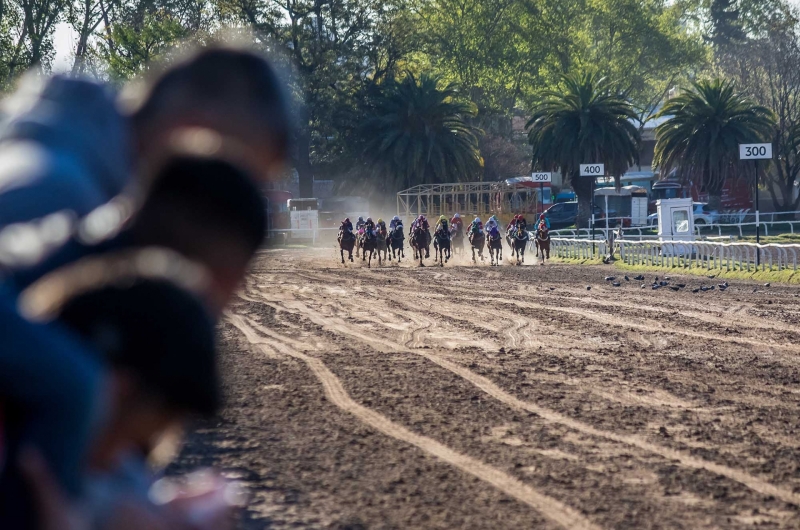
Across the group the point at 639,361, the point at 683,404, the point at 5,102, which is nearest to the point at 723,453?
the point at 683,404

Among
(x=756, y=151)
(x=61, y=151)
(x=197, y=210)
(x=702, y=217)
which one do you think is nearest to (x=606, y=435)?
(x=61, y=151)

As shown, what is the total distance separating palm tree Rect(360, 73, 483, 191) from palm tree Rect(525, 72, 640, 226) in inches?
340

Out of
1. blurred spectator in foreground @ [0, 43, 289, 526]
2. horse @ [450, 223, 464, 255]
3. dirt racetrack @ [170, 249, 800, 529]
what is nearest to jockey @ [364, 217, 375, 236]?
horse @ [450, 223, 464, 255]

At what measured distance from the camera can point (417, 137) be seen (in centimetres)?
5812

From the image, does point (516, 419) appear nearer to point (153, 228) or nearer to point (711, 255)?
point (153, 228)

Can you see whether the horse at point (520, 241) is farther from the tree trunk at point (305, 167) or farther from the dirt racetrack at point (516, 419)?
the tree trunk at point (305, 167)

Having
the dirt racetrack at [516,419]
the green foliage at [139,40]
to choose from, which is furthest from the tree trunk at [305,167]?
the dirt racetrack at [516,419]

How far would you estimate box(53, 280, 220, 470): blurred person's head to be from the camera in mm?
977

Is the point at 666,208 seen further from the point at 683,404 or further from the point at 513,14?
the point at 513,14

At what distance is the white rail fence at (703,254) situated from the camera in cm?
2311

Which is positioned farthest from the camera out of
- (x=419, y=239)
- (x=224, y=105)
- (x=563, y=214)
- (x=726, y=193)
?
(x=726, y=193)

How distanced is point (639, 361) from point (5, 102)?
392 inches

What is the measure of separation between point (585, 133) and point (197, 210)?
48.1 metres

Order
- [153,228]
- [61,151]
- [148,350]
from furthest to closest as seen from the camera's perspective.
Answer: [61,151], [153,228], [148,350]
